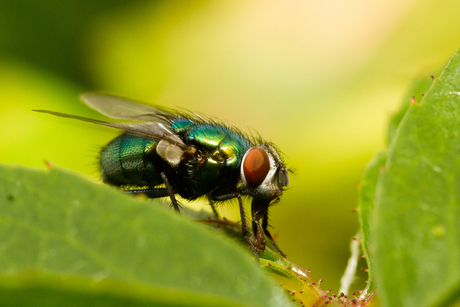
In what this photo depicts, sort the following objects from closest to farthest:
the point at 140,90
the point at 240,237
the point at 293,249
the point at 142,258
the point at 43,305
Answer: the point at 43,305 < the point at 142,258 < the point at 240,237 < the point at 293,249 < the point at 140,90

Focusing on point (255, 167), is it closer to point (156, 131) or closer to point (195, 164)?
point (195, 164)

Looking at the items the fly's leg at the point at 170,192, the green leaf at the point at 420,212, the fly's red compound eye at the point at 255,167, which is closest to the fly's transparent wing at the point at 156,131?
the fly's leg at the point at 170,192

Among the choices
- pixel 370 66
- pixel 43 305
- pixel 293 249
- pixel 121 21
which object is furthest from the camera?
pixel 121 21

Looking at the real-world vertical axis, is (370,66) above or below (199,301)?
above

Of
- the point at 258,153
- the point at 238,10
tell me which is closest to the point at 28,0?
the point at 238,10

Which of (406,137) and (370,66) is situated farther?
(370,66)

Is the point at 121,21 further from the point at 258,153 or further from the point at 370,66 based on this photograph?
the point at 258,153

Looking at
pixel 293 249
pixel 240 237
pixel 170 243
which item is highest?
pixel 170 243
